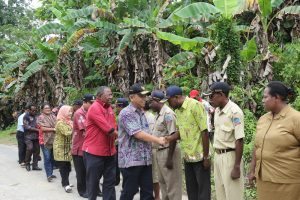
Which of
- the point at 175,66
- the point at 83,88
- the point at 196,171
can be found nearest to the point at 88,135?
the point at 196,171

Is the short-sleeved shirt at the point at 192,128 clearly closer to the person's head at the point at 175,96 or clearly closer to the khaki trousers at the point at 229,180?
the person's head at the point at 175,96

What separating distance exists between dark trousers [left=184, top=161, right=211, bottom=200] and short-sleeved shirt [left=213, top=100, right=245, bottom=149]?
60cm

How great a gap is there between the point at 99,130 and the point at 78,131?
170cm

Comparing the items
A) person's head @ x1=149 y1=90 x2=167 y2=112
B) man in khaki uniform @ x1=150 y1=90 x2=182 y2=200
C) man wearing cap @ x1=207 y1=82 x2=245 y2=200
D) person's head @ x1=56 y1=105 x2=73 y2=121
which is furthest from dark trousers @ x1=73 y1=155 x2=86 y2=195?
man wearing cap @ x1=207 y1=82 x2=245 y2=200

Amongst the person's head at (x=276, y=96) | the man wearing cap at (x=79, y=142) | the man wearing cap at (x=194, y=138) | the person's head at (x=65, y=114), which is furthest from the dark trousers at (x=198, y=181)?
the person's head at (x=65, y=114)

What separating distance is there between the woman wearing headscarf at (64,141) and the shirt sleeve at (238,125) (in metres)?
4.40

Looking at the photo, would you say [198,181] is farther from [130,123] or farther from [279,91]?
[279,91]

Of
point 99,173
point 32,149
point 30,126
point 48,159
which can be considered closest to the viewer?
point 99,173

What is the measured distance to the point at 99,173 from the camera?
20.2ft

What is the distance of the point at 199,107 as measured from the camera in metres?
5.47

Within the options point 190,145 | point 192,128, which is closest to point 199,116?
point 192,128

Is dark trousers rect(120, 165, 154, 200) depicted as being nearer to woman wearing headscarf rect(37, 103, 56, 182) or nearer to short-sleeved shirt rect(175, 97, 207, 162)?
short-sleeved shirt rect(175, 97, 207, 162)

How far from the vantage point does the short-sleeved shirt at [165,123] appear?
5.83 m

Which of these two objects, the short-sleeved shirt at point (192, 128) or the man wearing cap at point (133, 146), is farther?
the man wearing cap at point (133, 146)
